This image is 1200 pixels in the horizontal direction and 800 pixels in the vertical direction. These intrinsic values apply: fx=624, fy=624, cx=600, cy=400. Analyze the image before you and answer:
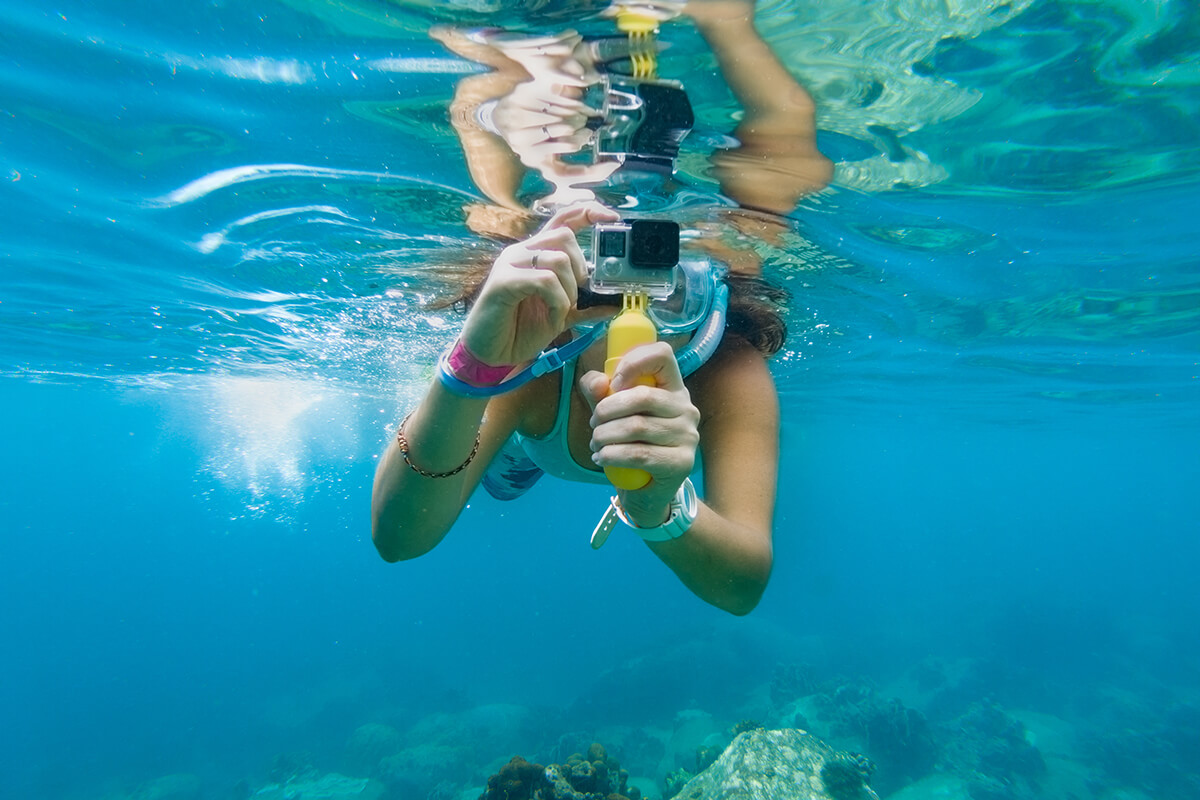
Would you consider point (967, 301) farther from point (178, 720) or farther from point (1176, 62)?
point (178, 720)

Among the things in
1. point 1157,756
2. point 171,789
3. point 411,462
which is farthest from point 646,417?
point 171,789

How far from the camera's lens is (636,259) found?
76.0 inches

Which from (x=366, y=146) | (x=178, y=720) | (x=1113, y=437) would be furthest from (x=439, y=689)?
(x=1113, y=437)

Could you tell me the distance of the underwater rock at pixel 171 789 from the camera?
878 inches

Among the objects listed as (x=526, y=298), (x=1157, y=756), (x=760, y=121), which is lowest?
(x=1157, y=756)

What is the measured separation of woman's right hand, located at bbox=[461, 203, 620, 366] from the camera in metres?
1.90

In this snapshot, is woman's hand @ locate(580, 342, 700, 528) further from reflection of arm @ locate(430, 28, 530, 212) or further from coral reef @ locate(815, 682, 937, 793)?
coral reef @ locate(815, 682, 937, 793)

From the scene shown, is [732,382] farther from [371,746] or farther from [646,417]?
[371,746]

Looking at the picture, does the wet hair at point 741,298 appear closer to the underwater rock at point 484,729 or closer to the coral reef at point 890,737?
the coral reef at point 890,737

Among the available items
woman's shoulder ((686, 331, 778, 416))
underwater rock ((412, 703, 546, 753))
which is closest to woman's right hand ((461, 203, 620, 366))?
woman's shoulder ((686, 331, 778, 416))

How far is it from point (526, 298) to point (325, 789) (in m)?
23.5

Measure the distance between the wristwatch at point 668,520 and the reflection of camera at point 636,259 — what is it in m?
0.68

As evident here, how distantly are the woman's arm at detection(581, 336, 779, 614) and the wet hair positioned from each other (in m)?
0.86

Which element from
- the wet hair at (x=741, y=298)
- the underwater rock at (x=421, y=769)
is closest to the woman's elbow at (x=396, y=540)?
the wet hair at (x=741, y=298)
